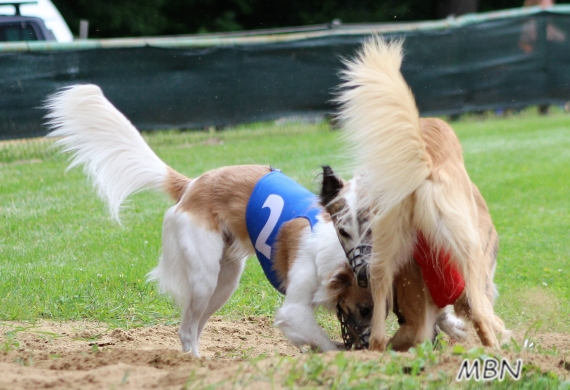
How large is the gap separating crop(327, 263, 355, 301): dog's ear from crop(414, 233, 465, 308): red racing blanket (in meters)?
0.61

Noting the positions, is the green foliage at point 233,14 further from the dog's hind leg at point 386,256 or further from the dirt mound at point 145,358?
the dog's hind leg at point 386,256

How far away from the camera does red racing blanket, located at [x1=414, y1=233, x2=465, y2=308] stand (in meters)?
3.79

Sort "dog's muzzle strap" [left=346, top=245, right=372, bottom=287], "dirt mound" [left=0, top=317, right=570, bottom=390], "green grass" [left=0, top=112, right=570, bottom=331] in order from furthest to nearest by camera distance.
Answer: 1. "green grass" [left=0, top=112, right=570, bottom=331]
2. "dog's muzzle strap" [left=346, top=245, right=372, bottom=287]
3. "dirt mound" [left=0, top=317, right=570, bottom=390]

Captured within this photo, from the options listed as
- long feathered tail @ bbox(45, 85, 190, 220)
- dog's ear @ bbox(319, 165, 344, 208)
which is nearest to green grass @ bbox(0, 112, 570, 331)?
dog's ear @ bbox(319, 165, 344, 208)

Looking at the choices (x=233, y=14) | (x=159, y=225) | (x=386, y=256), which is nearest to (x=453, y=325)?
(x=386, y=256)

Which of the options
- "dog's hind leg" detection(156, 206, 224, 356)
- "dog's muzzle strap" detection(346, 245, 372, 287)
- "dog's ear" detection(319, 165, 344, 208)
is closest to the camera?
"dog's muzzle strap" detection(346, 245, 372, 287)

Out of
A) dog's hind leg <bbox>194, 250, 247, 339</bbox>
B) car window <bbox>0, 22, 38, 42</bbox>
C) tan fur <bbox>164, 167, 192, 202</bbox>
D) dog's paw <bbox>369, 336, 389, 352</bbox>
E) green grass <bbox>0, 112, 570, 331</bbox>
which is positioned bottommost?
green grass <bbox>0, 112, 570, 331</bbox>

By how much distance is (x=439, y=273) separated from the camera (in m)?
→ 3.88

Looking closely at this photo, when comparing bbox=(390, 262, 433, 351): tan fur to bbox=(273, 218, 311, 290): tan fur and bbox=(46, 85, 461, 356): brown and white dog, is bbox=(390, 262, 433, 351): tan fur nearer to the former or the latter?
bbox=(46, 85, 461, 356): brown and white dog

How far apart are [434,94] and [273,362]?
13097 mm

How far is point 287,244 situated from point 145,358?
4.34 ft

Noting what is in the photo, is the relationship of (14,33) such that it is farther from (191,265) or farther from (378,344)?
(378,344)

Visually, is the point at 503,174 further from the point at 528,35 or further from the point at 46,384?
the point at 46,384

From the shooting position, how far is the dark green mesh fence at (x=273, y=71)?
12.6 m
